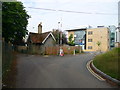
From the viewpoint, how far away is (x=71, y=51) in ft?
133

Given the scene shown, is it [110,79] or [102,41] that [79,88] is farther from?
[102,41]

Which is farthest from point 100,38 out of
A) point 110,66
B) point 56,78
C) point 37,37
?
point 56,78

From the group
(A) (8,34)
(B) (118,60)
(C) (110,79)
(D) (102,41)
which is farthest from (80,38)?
(C) (110,79)

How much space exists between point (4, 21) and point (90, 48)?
157 ft

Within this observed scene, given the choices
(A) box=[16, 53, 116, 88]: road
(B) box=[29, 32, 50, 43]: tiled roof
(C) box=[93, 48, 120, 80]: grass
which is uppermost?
(B) box=[29, 32, 50, 43]: tiled roof

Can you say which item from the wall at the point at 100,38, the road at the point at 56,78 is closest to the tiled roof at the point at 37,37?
the wall at the point at 100,38

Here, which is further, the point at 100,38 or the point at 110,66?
the point at 100,38

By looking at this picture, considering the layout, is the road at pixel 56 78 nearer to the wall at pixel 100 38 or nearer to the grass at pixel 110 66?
the grass at pixel 110 66

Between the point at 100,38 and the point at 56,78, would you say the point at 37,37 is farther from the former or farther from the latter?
the point at 56,78

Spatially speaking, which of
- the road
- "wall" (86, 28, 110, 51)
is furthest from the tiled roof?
the road

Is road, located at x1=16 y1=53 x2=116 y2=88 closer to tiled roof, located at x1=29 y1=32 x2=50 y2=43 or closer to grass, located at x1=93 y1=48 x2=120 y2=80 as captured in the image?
grass, located at x1=93 y1=48 x2=120 y2=80

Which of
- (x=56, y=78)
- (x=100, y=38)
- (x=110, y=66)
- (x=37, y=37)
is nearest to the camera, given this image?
(x=56, y=78)

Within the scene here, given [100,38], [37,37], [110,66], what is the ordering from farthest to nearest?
[100,38] < [37,37] < [110,66]

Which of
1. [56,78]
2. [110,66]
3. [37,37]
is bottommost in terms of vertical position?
[56,78]
